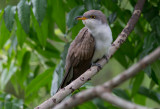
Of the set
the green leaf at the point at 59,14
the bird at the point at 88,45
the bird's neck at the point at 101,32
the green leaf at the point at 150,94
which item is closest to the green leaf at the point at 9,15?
the green leaf at the point at 59,14

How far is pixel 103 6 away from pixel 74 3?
447 mm

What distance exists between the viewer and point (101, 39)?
11.4 ft

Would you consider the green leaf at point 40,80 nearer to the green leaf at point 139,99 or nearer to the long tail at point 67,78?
the long tail at point 67,78

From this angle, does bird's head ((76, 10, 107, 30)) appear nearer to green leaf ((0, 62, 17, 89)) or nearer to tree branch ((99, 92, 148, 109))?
green leaf ((0, 62, 17, 89))

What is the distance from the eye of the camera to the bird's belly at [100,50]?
11.1 feet

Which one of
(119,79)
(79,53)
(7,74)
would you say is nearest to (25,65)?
(7,74)

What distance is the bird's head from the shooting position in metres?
3.44

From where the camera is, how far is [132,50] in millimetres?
3600

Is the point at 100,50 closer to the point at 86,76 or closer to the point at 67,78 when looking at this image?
the point at 67,78

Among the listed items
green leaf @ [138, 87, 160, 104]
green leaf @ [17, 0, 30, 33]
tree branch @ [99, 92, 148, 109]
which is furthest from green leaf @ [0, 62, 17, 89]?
tree branch @ [99, 92, 148, 109]

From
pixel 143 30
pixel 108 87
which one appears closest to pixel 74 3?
pixel 143 30

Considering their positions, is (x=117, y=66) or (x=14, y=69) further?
(x=117, y=66)

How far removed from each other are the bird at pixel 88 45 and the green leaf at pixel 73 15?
7 centimetres

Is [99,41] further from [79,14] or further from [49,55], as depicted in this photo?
[49,55]
